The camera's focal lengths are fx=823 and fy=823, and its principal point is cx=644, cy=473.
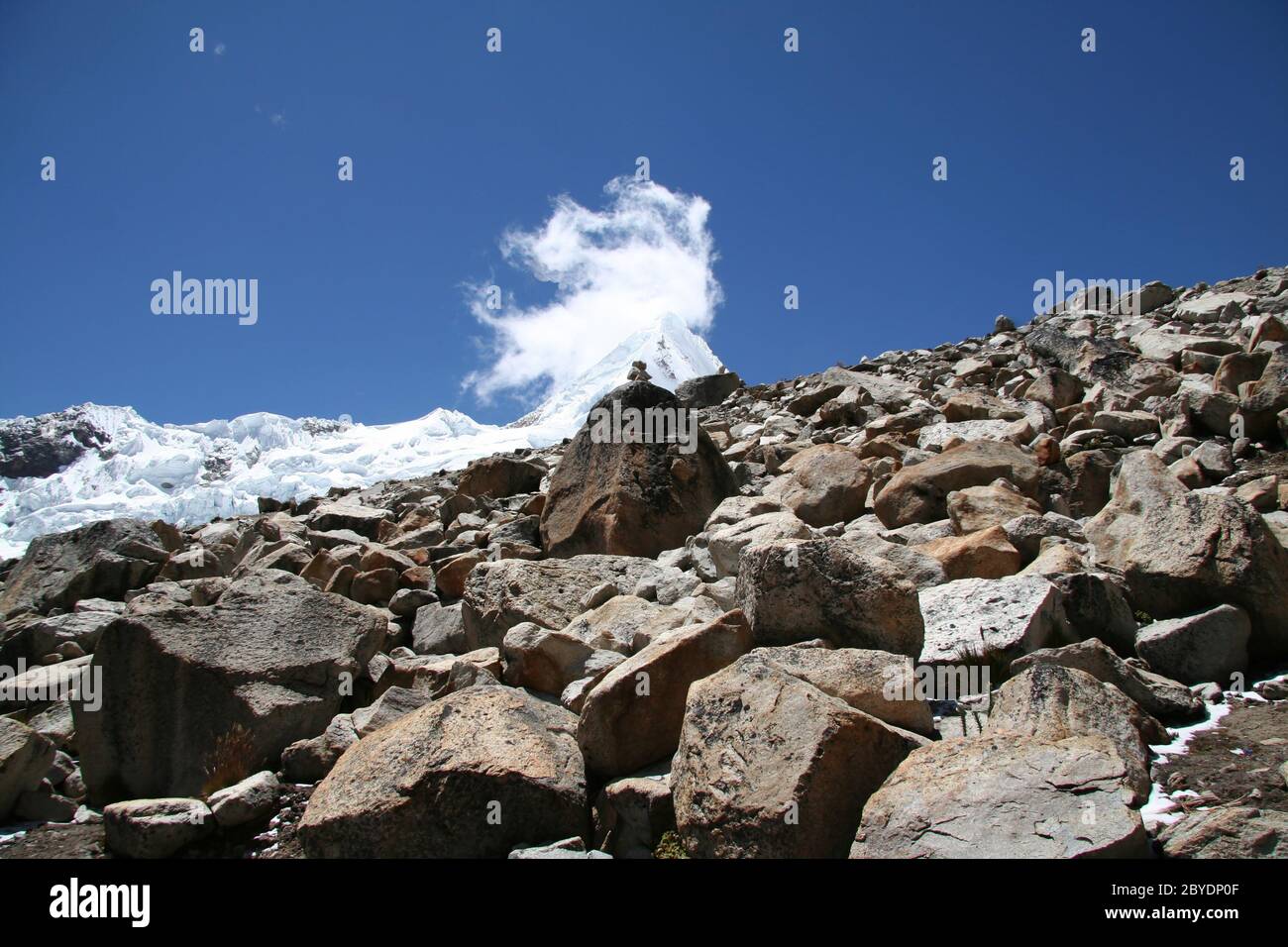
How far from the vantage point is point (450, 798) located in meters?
4.50

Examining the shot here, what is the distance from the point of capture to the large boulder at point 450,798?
4453 mm

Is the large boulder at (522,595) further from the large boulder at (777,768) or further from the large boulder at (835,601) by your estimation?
the large boulder at (777,768)

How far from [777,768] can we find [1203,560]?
3700 mm

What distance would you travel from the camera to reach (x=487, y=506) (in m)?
15.6

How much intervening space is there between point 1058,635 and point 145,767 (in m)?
6.79

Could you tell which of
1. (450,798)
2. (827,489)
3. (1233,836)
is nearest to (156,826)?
(450,798)

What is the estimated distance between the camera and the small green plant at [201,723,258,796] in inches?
239

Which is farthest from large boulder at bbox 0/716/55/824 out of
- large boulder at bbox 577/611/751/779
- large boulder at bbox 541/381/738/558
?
large boulder at bbox 541/381/738/558

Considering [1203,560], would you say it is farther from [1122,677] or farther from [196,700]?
[196,700]

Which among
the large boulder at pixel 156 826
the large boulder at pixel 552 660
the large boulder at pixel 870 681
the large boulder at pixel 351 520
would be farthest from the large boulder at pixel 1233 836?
the large boulder at pixel 351 520
